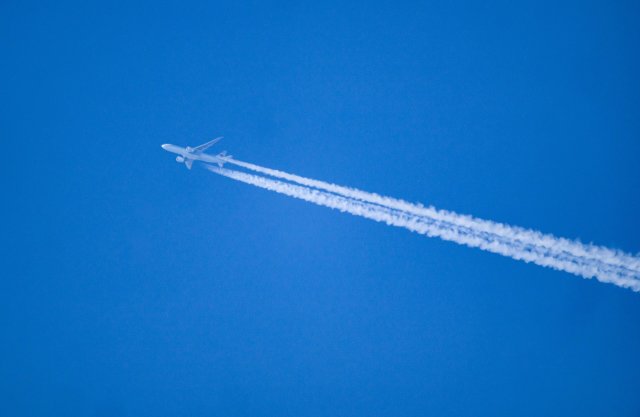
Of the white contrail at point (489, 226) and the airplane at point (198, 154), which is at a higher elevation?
the airplane at point (198, 154)

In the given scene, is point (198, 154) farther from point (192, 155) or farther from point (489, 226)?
point (489, 226)

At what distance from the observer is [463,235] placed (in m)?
14.8

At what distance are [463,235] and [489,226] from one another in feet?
3.75

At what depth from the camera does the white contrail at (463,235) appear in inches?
504

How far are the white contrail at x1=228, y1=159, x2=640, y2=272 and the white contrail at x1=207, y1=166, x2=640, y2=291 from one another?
0.57 feet

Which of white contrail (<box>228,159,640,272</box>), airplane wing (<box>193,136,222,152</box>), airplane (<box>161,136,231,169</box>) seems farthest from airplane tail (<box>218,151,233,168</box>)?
airplane wing (<box>193,136,222,152</box>)

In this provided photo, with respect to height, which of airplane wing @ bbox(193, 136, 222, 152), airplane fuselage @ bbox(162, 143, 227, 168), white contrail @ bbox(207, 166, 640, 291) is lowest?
white contrail @ bbox(207, 166, 640, 291)

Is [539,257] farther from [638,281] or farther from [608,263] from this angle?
[638,281]

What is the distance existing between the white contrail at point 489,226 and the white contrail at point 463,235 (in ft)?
0.57

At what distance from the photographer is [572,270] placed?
13.2 m

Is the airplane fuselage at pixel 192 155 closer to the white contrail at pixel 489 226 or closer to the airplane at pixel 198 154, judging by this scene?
the airplane at pixel 198 154

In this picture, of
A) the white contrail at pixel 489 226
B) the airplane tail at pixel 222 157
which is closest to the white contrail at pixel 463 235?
the white contrail at pixel 489 226

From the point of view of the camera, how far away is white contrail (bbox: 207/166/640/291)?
42.0ft

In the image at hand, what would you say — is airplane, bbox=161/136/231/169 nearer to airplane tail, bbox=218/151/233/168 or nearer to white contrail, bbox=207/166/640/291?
airplane tail, bbox=218/151/233/168
